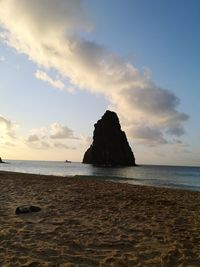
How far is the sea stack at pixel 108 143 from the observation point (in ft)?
578

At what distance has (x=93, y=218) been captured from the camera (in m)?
11.1

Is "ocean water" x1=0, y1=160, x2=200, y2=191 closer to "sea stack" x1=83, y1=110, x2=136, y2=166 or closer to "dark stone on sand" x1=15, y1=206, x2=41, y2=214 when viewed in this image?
"dark stone on sand" x1=15, y1=206, x2=41, y2=214

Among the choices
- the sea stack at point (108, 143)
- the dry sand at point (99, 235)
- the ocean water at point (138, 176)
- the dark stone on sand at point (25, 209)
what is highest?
the sea stack at point (108, 143)

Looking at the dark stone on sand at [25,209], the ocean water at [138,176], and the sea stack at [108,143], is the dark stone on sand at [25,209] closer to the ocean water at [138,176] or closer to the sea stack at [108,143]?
the ocean water at [138,176]

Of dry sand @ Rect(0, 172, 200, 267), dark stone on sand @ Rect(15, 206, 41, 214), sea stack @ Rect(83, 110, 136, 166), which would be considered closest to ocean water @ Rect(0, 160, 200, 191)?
dry sand @ Rect(0, 172, 200, 267)

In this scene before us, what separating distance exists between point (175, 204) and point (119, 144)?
168099mm

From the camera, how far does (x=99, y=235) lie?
8.96 m

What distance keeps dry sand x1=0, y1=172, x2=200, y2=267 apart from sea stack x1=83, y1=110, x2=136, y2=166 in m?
161

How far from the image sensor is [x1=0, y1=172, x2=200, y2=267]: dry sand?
23.1ft

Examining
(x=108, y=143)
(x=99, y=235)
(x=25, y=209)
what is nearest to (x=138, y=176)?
(x=25, y=209)

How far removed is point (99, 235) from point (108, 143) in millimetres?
168386

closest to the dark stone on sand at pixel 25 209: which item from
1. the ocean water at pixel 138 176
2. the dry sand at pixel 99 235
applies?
the dry sand at pixel 99 235

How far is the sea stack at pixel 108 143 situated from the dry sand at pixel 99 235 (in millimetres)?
161365

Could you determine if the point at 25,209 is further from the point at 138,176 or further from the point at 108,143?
the point at 108,143
